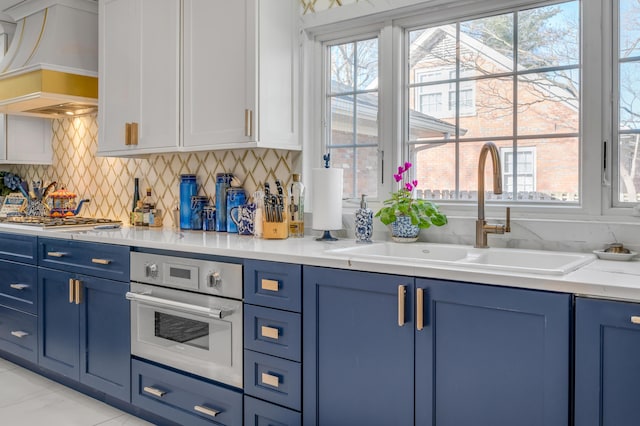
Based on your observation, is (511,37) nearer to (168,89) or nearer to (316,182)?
(316,182)

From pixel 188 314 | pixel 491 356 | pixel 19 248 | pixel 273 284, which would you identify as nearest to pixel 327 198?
pixel 273 284

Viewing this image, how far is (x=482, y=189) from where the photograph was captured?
7.18 feet

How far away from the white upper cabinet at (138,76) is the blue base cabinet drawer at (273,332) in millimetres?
1216

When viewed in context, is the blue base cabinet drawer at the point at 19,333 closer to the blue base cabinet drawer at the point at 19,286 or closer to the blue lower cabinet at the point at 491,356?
the blue base cabinet drawer at the point at 19,286

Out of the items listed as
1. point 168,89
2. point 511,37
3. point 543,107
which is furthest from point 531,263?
point 168,89

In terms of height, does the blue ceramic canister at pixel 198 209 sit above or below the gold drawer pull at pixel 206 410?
above

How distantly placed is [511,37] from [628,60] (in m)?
0.48

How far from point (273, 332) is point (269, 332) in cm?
2

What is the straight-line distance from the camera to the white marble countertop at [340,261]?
1441 millimetres

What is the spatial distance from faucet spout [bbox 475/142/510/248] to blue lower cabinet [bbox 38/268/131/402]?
1.68 meters

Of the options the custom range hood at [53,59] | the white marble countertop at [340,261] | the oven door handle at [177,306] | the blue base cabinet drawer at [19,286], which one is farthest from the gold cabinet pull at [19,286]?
the custom range hood at [53,59]

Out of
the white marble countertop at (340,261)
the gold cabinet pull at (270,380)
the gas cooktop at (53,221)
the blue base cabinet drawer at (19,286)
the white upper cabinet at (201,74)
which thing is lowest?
the gold cabinet pull at (270,380)

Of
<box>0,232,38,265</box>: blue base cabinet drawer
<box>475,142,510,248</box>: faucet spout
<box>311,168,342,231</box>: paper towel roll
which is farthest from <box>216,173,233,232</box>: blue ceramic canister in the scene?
<box>475,142,510,248</box>: faucet spout

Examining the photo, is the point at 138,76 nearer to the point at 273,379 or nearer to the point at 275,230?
the point at 275,230
